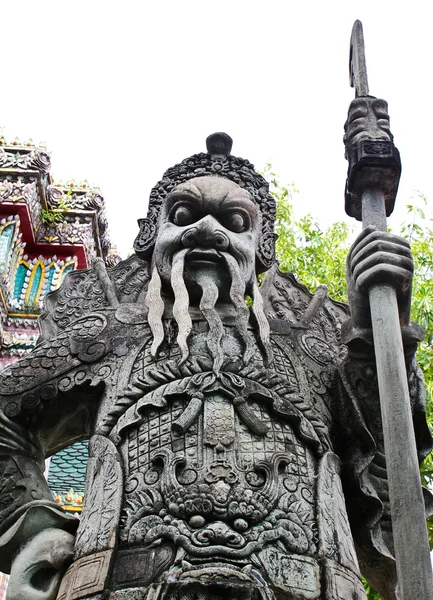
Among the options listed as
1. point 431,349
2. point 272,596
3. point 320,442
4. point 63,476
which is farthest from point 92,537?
point 63,476

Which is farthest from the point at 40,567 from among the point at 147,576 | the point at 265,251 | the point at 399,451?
the point at 265,251

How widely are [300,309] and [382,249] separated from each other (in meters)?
1.18

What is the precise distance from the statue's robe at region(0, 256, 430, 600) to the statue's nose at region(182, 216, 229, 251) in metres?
0.37

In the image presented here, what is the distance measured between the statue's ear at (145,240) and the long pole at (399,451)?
1273mm

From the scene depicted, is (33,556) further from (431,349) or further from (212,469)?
(431,349)

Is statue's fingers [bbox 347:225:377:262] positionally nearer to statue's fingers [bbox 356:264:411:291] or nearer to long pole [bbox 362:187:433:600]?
long pole [bbox 362:187:433:600]

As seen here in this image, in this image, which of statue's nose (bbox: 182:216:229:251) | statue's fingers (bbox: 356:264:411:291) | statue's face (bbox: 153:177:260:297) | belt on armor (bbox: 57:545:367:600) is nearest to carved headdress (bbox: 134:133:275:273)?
statue's face (bbox: 153:177:260:297)

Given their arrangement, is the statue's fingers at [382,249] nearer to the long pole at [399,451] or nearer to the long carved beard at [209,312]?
the long pole at [399,451]

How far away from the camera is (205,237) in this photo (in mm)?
4121

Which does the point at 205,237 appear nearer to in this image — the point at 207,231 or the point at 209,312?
the point at 207,231

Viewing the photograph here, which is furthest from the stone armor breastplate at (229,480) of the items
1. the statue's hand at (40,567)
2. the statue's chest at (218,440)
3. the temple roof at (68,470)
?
the temple roof at (68,470)

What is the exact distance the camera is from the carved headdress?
14.8 ft

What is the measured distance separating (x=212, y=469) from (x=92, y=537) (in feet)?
1.88

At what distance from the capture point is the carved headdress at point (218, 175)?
4523 millimetres
